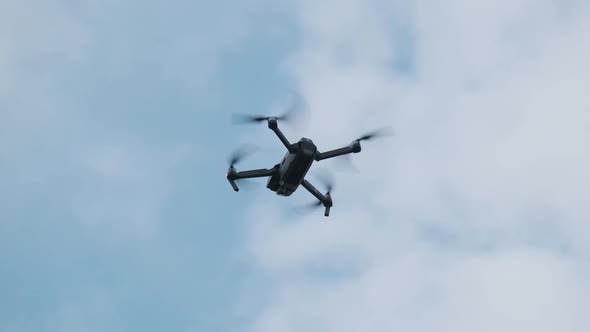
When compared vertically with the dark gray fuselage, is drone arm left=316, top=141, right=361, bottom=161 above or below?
above

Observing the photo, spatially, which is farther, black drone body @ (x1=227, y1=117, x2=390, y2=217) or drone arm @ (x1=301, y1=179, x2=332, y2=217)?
drone arm @ (x1=301, y1=179, x2=332, y2=217)

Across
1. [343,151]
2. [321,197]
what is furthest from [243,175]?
[343,151]

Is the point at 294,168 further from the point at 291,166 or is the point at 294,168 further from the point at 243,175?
the point at 243,175

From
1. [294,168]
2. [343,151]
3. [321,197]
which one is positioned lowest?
[294,168]

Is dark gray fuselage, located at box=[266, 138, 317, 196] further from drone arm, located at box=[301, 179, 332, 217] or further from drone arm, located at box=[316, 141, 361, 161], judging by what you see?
drone arm, located at box=[301, 179, 332, 217]

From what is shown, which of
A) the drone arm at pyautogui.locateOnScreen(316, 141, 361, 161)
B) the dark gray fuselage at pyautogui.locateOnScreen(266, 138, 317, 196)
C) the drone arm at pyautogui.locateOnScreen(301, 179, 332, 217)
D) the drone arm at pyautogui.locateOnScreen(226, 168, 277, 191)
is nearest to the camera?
the dark gray fuselage at pyautogui.locateOnScreen(266, 138, 317, 196)

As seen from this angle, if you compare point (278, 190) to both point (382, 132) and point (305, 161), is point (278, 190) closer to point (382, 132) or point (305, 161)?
point (305, 161)

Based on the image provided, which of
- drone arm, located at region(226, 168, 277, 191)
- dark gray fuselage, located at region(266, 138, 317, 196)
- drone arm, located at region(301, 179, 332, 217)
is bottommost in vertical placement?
dark gray fuselage, located at region(266, 138, 317, 196)

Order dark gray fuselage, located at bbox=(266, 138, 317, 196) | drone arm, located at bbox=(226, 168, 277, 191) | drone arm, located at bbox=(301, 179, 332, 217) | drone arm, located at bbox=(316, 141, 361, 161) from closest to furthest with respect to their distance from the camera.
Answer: dark gray fuselage, located at bbox=(266, 138, 317, 196) → drone arm, located at bbox=(316, 141, 361, 161) → drone arm, located at bbox=(226, 168, 277, 191) → drone arm, located at bbox=(301, 179, 332, 217)
